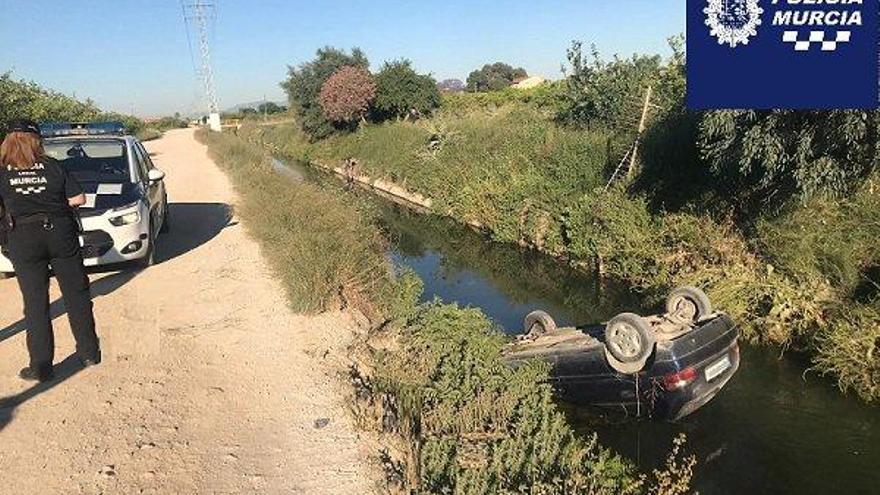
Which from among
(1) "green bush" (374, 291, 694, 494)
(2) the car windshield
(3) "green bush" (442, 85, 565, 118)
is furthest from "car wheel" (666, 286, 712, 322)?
(3) "green bush" (442, 85, 565, 118)

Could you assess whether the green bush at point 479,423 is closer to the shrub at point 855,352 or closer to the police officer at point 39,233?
the shrub at point 855,352

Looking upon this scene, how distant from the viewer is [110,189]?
878 centimetres

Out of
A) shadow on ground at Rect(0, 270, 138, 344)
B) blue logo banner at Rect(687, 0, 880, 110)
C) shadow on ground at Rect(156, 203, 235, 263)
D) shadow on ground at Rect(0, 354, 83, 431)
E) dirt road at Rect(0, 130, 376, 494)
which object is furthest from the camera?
shadow on ground at Rect(156, 203, 235, 263)

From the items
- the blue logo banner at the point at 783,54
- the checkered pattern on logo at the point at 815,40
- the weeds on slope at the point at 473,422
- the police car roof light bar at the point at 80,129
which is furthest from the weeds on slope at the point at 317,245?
the checkered pattern on logo at the point at 815,40

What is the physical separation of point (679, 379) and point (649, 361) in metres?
0.32

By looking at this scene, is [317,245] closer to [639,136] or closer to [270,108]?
[639,136]

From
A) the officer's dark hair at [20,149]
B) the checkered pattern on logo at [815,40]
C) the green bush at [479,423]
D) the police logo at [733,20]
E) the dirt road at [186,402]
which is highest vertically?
the police logo at [733,20]

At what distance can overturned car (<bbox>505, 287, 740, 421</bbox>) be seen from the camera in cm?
609

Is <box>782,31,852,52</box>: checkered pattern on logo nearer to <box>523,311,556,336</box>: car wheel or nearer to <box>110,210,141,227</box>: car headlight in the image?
<box>523,311,556,336</box>: car wheel

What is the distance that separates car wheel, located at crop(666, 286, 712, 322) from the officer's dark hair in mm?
6559

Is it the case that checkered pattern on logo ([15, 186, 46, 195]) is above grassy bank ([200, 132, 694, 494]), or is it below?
above

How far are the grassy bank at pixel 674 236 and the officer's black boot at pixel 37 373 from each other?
8531 millimetres

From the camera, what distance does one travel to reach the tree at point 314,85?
4194 centimetres

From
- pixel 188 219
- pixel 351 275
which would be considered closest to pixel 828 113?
pixel 351 275
